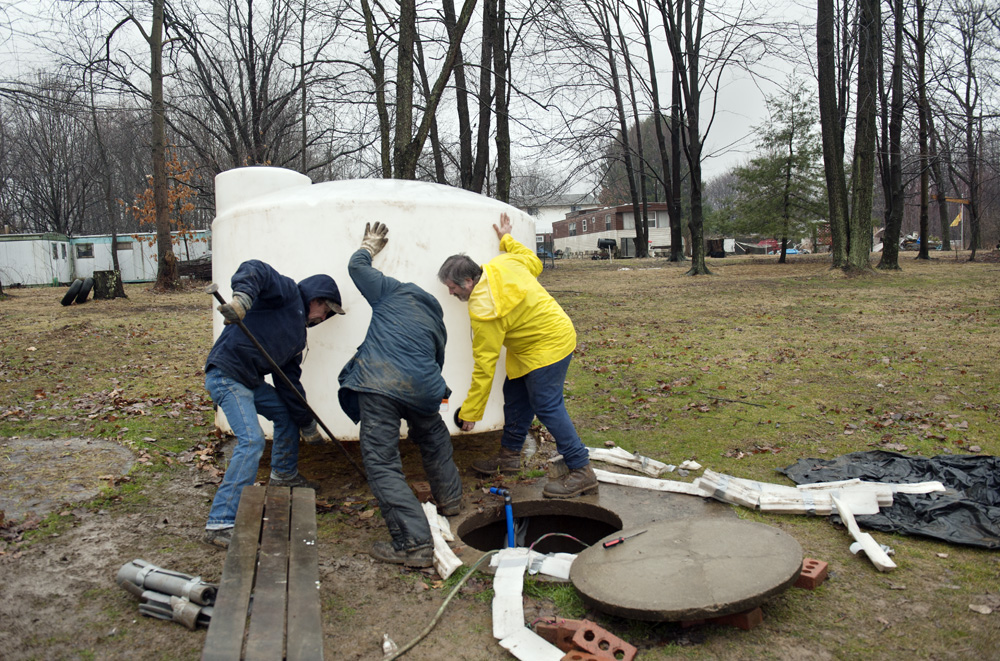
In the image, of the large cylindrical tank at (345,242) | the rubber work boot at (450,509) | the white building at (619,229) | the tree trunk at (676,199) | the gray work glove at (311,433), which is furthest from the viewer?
the white building at (619,229)

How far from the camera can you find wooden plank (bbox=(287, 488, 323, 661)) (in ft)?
8.66

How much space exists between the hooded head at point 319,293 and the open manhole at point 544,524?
172cm

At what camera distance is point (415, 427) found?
4.22 metres

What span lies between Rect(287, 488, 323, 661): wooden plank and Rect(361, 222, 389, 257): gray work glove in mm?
1677

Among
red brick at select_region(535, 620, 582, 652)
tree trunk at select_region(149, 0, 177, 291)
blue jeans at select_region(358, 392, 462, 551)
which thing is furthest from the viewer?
tree trunk at select_region(149, 0, 177, 291)

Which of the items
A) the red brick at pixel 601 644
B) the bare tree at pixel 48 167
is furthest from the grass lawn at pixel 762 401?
the bare tree at pixel 48 167

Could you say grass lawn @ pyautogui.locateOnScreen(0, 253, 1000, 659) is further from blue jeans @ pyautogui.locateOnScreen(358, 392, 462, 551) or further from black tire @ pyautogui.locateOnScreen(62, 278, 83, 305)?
black tire @ pyautogui.locateOnScreen(62, 278, 83, 305)

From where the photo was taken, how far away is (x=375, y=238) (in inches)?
185

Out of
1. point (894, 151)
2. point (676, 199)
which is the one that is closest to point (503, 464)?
point (894, 151)

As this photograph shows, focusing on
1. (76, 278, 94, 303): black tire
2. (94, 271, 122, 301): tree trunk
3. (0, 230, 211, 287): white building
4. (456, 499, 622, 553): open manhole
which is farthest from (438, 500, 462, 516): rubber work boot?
(0, 230, 211, 287): white building

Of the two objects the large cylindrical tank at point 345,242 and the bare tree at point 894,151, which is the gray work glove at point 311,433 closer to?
the large cylindrical tank at point 345,242

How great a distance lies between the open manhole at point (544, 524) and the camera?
4539 mm

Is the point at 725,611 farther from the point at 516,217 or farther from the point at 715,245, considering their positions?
the point at 715,245

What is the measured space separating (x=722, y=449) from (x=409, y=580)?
121 inches
